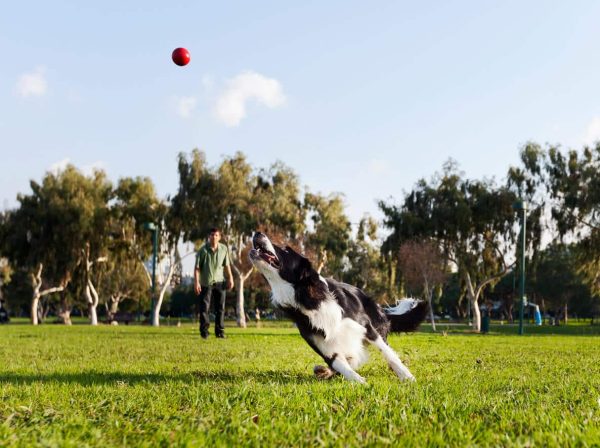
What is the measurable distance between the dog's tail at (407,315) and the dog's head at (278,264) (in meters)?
1.80

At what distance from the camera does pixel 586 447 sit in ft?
10.9

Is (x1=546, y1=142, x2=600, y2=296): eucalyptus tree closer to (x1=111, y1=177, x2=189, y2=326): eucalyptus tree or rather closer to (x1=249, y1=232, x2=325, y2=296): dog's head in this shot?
(x1=111, y1=177, x2=189, y2=326): eucalyptus tree

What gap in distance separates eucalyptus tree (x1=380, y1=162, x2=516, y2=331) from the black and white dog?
99.1 ft

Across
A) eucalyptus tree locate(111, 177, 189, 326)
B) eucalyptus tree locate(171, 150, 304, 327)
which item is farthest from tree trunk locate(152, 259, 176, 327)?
eucalyptus tree locate(171, 150, 304, 327)

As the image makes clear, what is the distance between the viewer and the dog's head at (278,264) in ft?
19.7

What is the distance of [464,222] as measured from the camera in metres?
35.5

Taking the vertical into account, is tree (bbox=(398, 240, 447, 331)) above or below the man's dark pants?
above

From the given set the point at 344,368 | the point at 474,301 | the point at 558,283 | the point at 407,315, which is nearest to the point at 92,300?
the point at 474,301

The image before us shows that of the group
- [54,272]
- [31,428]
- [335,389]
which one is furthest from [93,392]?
[54,272]

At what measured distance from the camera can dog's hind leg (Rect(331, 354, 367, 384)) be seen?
19.4 ft

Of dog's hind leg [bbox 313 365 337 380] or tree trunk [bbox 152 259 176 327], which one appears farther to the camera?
tree trunk [bbox 152 259 176 327]

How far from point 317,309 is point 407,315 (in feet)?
6.80

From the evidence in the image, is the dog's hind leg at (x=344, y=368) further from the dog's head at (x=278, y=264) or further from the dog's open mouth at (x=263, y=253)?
the dog's open mouth at (x=263, y=253)

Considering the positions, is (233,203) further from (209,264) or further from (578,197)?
(209,264)
